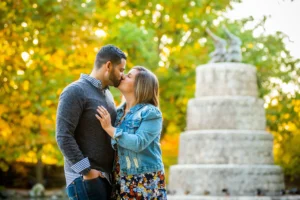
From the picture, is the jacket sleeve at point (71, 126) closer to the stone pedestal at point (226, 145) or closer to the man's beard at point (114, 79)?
the man's beard at point (114, 79)

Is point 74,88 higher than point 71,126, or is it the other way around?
point 74,88

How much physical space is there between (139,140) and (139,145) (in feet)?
0.13

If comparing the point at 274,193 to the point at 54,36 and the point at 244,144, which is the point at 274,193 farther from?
the point at 54,36

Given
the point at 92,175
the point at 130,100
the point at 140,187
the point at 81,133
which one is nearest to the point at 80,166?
the point at 92,175

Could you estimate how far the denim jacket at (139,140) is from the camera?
5398 millimetres

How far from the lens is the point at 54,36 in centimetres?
1688

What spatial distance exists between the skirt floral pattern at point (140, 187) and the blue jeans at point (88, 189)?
140 millimetres

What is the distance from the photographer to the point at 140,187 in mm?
5488

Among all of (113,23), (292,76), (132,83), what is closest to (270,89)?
(292,76)

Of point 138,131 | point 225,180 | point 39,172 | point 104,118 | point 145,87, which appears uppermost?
point 145,87

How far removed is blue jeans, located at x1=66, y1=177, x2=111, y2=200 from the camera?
210 inches

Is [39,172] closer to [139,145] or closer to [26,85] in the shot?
[26,85]

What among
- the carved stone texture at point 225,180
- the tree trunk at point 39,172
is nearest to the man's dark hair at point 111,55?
the carved stone texture at point 225,180

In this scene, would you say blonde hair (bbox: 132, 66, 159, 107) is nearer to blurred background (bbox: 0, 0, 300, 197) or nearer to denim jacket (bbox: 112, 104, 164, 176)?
denim jacket (bbox: 112, 104, 164, 176)
